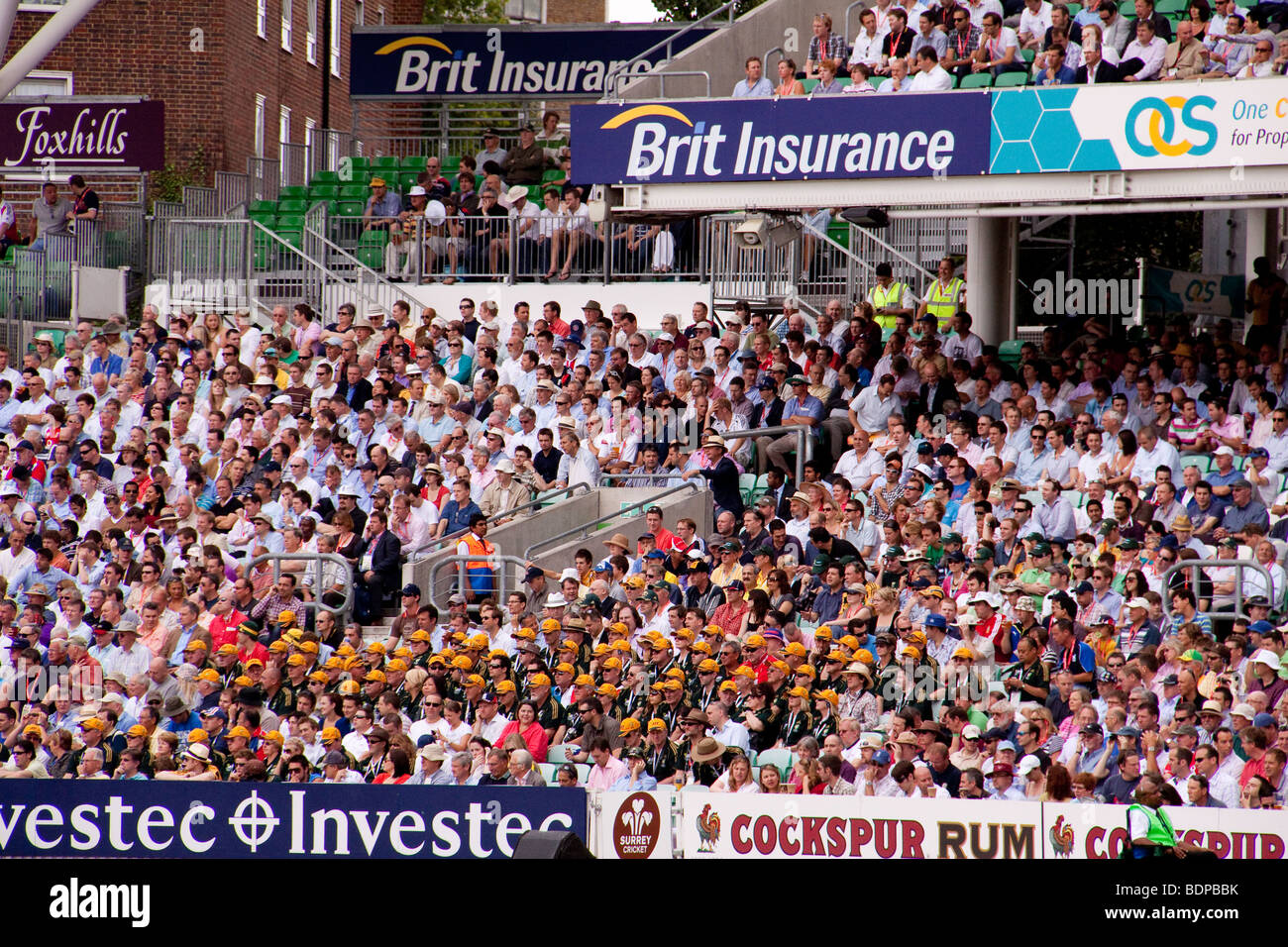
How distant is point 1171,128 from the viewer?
1623 cm

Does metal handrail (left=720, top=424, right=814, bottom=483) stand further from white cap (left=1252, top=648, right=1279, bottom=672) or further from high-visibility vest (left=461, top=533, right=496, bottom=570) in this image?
white cap (left=1252, top=648, right=1279, bottom=672)

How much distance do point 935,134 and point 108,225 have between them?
40.5ft

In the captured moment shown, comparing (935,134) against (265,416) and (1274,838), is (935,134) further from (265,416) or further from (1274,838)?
(1274,838)

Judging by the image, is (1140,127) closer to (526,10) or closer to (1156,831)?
(1156,831)

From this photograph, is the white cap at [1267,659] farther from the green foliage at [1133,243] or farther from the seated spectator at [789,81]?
the green foliage at [1133,243]

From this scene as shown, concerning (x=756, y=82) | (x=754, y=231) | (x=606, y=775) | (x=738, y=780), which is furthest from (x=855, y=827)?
(x=756, y=82)

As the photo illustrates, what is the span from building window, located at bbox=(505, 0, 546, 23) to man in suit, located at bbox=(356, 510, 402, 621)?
29.0 metres

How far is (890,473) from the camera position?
1614 centimetres

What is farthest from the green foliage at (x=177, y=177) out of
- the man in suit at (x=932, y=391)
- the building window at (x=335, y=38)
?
the man in suit at (x=932, y=391)

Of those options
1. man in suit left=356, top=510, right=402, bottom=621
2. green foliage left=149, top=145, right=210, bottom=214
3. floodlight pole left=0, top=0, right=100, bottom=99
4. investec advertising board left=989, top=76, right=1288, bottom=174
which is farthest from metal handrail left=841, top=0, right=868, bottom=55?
floodlight pole left=0, top=0, right=100, bottom=99

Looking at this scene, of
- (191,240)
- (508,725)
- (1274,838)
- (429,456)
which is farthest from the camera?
(191,240)

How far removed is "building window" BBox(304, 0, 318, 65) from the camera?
35375 mm

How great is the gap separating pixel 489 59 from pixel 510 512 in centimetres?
1538
